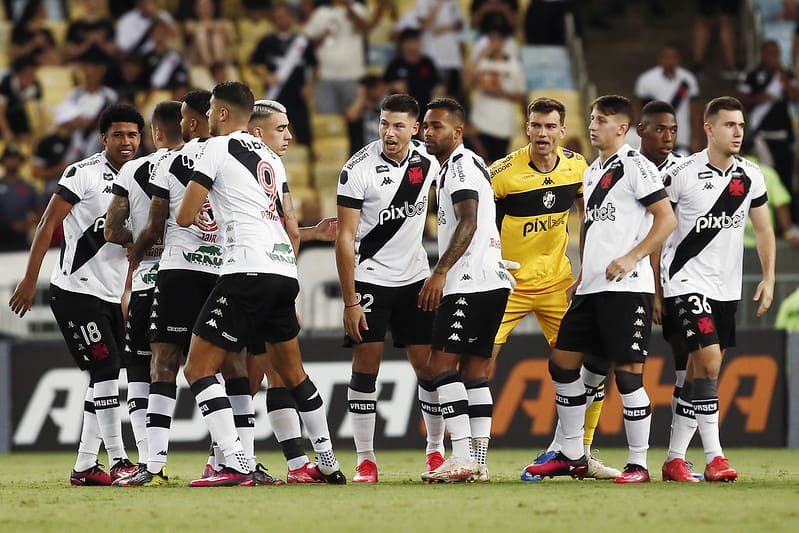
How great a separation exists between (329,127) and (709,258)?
Answer: 1016 centimetres

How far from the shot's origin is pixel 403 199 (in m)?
9.52

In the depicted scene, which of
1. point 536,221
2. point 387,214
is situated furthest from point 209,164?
point 536,221

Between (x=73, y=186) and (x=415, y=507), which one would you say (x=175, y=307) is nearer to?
(x=73, y=186)

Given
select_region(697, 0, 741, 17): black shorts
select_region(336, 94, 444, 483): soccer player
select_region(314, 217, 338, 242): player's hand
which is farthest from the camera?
select_region(697, 0, 741, 17): black shorts

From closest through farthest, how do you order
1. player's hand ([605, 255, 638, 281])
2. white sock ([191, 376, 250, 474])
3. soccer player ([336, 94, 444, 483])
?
white sock ([191, 376, 250, 474]) < player's hand ([605, 255, 638, 281]) < soccer player ([336, 94, 444, 483])

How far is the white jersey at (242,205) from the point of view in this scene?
848cm

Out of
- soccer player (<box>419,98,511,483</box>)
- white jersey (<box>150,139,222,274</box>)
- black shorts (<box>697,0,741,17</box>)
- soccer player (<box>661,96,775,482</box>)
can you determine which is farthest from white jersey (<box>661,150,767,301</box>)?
black shorts (<box>697,0,741,17</box>)

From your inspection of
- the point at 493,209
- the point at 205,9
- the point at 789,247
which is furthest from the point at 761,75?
the point at 493,209

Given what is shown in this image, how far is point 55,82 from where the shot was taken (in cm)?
1931

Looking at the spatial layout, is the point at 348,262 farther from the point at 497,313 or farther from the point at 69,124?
the point at 69,124

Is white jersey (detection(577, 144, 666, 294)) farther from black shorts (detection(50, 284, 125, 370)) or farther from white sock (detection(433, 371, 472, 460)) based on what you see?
black shorts (detection(50, 284, 125, 370))

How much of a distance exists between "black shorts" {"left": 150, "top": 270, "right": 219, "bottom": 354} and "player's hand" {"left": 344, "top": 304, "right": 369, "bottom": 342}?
99cm

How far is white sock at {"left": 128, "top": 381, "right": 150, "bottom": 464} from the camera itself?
9500 mm

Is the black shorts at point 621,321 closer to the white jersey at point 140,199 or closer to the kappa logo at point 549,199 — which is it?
the kappa logo at point 549,199
